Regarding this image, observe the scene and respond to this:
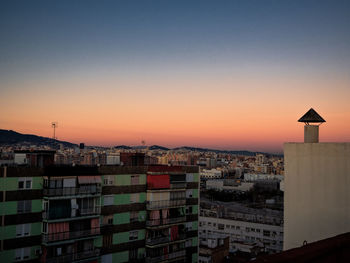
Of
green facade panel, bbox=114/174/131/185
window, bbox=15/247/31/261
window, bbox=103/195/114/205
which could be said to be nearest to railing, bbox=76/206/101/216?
window, bbox=103/195/114/205

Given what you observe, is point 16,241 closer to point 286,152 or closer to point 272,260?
point 286,152

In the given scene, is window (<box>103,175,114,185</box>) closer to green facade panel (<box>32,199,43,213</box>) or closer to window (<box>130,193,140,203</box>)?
window (<box>130,193,140,203</box>)

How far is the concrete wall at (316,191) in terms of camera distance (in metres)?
7.30

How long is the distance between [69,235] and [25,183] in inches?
143

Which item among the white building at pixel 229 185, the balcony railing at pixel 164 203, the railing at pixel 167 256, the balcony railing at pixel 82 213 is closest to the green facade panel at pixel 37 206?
the balcony railing at pixel 82 213

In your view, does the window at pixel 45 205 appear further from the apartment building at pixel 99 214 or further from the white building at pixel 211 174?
the white building at pixel 211 174

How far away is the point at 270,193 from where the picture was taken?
130 meters

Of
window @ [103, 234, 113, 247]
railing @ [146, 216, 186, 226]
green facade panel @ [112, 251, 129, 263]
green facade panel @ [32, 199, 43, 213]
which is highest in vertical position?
green facade panel @ [32, 199, 43, 213]

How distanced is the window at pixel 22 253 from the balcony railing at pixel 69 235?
36.9 inches

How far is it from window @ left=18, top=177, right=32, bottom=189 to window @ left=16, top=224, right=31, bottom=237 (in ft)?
6.31

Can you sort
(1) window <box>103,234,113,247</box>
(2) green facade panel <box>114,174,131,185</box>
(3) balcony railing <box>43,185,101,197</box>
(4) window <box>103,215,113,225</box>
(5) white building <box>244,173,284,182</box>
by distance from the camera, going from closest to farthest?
(3) balcony railing <box>43,185,101,197</box>, (1) window <box>103,234,113,247</box>, (4) window <box>103,215,113,225</box>, (2) green facade panel <box>114,174,131,185</box>, (5) white building <box>244,173,284,182</box>

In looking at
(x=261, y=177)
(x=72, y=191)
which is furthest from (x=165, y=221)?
(x=261, y=177)

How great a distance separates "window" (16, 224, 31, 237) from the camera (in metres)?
19.1

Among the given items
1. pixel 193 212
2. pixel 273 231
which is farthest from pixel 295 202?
pixel 273 231
